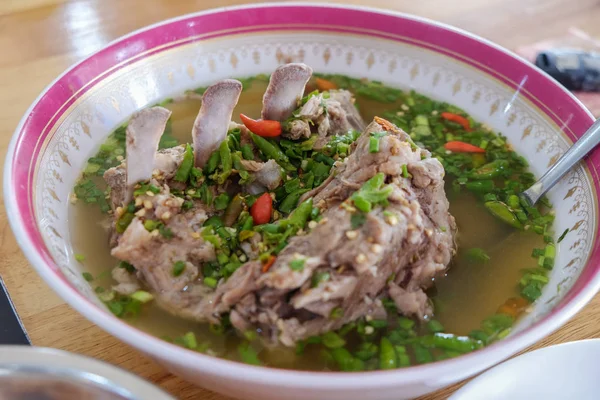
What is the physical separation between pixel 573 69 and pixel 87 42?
3490 millimetres

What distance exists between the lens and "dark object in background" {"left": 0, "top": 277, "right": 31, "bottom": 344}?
1854 mm

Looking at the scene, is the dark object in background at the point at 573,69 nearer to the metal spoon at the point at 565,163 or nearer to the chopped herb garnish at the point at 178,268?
the metal spoon at the point at 565,163

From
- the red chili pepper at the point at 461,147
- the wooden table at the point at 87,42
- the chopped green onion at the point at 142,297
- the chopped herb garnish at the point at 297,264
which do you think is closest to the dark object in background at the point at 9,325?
A: the wooden table at the point at 87,42

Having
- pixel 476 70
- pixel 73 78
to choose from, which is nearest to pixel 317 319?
pixel 73 78

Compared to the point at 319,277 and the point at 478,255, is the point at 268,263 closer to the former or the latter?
the point at 319,277

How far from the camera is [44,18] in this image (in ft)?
12.7

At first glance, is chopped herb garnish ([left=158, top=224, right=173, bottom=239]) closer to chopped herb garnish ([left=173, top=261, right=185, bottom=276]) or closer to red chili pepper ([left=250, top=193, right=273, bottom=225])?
chopped herb garnish ([left=173, top=261, right=185, bottom=276])

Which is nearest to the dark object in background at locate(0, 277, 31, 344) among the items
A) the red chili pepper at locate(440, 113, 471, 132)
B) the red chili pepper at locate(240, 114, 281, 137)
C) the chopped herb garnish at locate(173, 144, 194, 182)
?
the chopped herb garnish at locate(173, 144, 194, 182)

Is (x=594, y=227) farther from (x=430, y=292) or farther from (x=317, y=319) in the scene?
(x=317, y=319)

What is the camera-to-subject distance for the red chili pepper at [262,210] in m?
2.16

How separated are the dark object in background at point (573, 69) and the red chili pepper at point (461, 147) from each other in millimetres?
1189

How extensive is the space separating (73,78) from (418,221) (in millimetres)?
1801

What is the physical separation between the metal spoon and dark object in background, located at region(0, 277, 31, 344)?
2.31m

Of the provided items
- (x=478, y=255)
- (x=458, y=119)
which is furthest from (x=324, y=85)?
(x=478, y=255)
